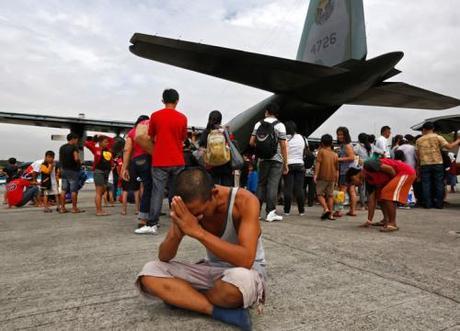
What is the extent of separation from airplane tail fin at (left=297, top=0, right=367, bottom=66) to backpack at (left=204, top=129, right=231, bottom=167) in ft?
12.9

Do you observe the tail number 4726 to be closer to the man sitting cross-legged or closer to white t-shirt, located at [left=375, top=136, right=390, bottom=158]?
white t-shirt, located at [left=375, top=136, right=390, bottom=158]

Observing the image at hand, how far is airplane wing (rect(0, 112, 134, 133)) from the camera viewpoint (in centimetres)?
1870

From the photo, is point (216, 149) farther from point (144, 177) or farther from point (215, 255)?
point (215, 255)

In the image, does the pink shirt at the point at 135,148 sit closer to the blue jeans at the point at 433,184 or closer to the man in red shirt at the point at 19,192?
the man in red shirt at the point at 19,192

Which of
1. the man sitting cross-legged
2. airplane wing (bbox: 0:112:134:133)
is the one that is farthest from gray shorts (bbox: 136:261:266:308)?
airplane wing (bbox: 0:112:134:133)

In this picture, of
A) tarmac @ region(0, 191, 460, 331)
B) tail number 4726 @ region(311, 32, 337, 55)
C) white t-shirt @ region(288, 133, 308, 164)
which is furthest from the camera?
tail number 4726 @ region(311, 32, 337, 55)

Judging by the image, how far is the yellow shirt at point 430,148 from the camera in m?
6.39

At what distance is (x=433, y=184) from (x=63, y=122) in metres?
19.7

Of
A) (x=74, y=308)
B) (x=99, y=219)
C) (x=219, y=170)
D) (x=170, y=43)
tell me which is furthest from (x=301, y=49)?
(x=74, y=308)

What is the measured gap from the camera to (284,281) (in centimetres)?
218

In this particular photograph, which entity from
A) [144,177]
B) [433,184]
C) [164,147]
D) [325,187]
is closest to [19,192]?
[144,177]

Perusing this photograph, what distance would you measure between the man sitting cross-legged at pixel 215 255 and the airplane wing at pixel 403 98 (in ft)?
22.1

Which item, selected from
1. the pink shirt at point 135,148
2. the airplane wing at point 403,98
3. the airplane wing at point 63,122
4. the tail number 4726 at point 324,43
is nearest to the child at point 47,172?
the pink shirt at point 135,148

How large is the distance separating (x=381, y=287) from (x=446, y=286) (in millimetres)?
398
